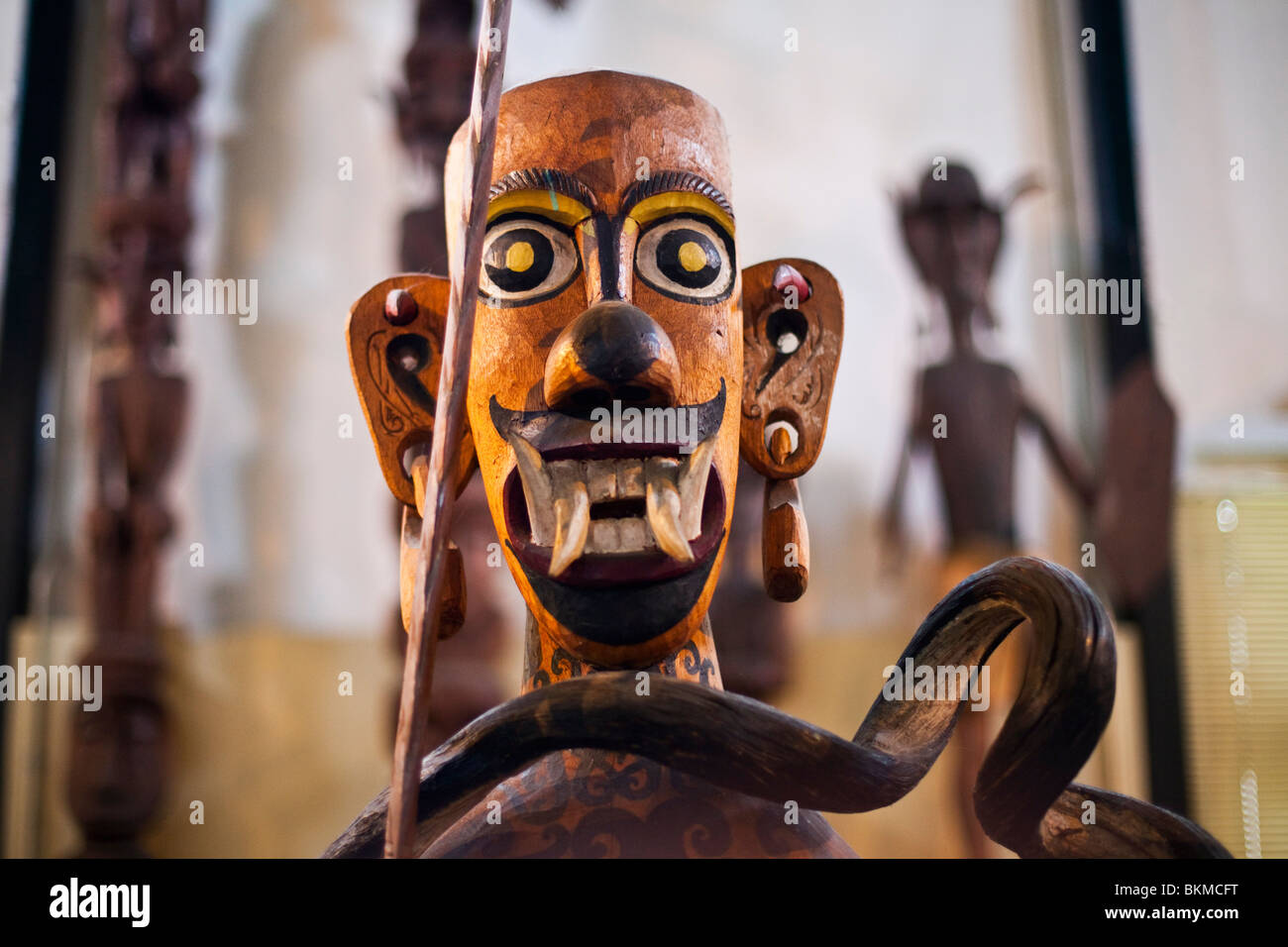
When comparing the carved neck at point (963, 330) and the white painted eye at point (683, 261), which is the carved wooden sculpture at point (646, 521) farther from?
the carved neck at point (963, 330)

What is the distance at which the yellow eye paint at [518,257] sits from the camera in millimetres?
944

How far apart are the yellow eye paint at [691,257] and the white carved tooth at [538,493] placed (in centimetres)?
20

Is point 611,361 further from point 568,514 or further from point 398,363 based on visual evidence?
point 398,363

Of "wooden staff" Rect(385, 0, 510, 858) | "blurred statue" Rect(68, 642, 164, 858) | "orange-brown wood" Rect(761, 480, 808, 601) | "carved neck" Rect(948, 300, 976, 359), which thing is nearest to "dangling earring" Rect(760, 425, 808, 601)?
"orange-brown wood" Rect(761, 480, 808, 601)

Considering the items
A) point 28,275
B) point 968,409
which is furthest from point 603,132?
point 28,275

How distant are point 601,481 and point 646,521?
0.15 feet

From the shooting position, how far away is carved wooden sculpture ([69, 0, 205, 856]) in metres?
2.03

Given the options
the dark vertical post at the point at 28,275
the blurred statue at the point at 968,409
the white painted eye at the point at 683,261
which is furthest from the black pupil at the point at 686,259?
the dark vertical post at the point at 28,275

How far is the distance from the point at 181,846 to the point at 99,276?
1.11m

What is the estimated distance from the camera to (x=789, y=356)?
1.05m

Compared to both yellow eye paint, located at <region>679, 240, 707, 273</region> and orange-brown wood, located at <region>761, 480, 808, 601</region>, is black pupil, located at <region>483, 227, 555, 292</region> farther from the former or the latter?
orange-brown wood, located at <region>761, 480, 808, 601</region>
